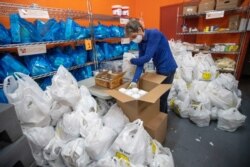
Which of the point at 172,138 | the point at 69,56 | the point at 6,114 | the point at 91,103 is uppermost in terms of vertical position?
the point at 69,56

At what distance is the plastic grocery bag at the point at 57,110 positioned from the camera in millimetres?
1458

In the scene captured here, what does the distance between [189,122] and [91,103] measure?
148 cm

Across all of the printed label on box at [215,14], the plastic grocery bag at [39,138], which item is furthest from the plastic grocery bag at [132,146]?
the printed label on box at [215,14]

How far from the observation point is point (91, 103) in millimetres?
1537

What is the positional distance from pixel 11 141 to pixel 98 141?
2.01ft

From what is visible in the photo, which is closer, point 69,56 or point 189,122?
point 69,56

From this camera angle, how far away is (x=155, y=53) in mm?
1754

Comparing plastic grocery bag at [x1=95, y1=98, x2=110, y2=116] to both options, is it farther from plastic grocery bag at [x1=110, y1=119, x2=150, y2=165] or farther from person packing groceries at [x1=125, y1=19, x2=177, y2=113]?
plastic grocery bag at [x1=110, y1=119, x2=150, y2=165]

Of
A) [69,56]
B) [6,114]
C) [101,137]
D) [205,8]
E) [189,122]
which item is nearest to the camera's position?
[6,114]

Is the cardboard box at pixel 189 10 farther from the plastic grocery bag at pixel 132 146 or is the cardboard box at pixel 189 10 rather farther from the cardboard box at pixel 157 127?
the plastic grocery bag at pixel 132 146

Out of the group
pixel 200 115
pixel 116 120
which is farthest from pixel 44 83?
pixel 200 115

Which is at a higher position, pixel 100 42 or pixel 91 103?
pixel 100 42

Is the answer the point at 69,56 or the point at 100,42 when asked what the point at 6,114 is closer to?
the point at 69,56

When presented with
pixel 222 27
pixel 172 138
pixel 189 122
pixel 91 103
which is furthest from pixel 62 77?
pixel 222 27
